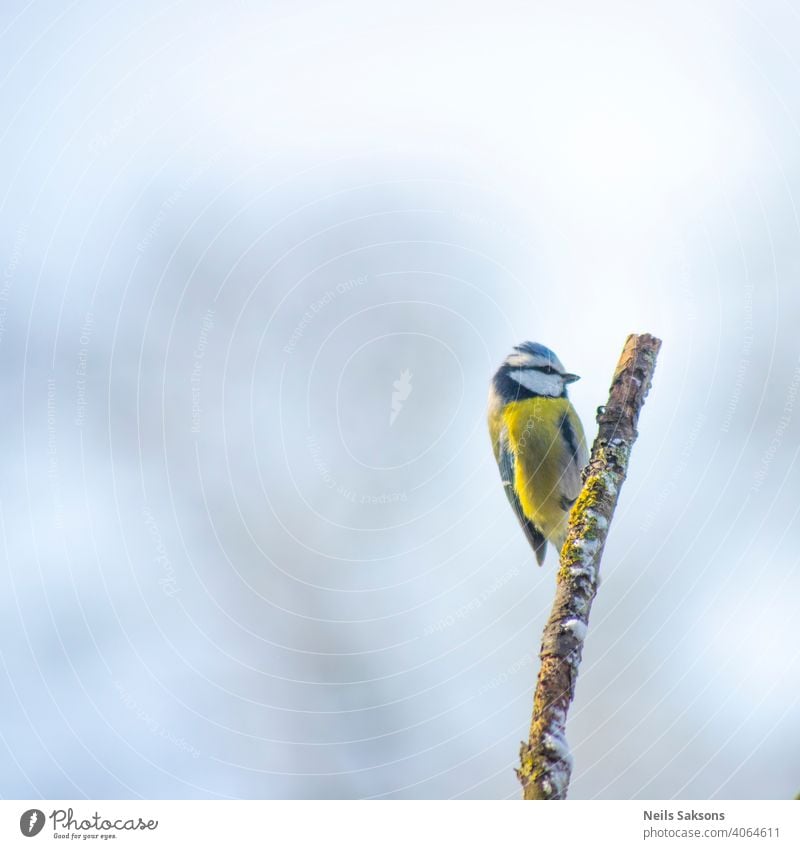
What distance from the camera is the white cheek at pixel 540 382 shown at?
2.52 metres

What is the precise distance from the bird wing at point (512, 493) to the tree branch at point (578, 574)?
1.01 meters

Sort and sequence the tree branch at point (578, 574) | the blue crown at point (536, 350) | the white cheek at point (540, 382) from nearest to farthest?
1. the tree branch at point (578, 574)
2. the blue crown at point (536, 350)
3. the white cheek at point (540, 382)

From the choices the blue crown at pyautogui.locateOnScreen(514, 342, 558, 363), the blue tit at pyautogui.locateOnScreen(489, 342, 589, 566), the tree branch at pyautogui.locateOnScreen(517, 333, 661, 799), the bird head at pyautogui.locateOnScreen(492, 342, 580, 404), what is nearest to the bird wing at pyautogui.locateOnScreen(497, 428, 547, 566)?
the blue tit at pyautogui.locateOnScreen(489, 342, 589, 566)

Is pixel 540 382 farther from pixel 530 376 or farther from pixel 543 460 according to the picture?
pixel 543 460

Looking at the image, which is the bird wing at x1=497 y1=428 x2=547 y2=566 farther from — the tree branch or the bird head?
the tree branch

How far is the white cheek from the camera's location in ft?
8.28

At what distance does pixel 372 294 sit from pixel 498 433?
0.59 meters

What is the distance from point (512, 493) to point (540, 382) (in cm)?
40

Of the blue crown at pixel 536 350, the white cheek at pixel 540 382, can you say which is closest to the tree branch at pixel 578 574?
the blue crown at pixel 536 350

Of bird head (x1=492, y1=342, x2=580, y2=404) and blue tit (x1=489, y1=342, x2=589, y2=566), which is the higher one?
bird head (x1=492, y1=342, x2=580, y2=404)

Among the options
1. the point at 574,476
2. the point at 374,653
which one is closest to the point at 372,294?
the point at 574,476

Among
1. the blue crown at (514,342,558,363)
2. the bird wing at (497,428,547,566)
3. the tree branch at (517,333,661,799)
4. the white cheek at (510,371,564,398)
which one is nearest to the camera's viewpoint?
the tree branch at (517,333,661,799)

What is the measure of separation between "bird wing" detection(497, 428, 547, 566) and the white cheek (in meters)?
0.18

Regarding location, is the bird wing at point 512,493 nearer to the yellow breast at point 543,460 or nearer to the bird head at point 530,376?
the yellow breast at point 543,460
